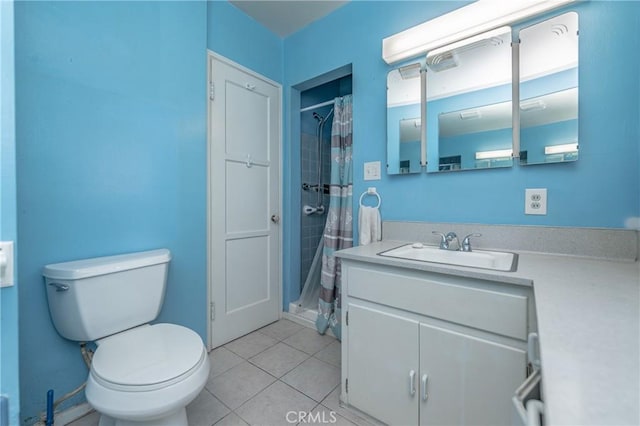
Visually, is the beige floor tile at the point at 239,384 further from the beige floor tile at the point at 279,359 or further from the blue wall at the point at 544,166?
the blue wall at the point at 544,166

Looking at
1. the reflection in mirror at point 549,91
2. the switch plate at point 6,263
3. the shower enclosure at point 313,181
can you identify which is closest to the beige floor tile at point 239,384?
the shower enclosure at point 313,181

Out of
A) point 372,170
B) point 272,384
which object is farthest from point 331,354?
point 372,170

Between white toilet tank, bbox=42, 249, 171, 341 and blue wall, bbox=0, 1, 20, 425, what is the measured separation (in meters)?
0.41

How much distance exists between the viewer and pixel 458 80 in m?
1.47

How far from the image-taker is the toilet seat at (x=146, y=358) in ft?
3.04

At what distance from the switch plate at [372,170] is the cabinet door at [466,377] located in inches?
39.7

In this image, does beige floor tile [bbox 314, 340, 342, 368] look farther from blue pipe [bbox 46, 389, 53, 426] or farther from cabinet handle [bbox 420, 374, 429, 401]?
blue pipe [bbox 46, 389, 53, 426]

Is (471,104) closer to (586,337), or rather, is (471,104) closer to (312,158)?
(586,337)

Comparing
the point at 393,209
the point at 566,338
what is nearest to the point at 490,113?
the point at 393,209

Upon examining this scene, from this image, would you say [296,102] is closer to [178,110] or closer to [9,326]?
[178,110]

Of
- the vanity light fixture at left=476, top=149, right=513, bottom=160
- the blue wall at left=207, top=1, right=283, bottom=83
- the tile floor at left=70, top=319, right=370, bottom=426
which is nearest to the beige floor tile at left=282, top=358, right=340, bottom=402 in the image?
the tile floor at left=70, top=319, right=370, bottom=426

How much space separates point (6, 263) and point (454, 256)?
168 cm

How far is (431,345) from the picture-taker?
108 centimetres

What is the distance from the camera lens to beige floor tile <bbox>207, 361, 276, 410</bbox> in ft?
4.71
